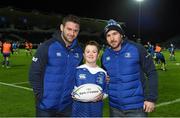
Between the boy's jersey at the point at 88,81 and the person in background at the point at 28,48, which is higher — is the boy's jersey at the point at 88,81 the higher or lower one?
the lower one

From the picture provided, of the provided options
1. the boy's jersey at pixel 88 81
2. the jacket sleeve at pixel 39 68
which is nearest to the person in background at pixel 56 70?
the jacket sleeve at pixel 39 68

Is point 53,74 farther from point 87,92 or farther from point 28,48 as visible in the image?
point 28,48

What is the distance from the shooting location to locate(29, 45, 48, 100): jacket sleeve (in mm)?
4988

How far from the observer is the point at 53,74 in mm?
5020

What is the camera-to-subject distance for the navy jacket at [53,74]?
5.01 m

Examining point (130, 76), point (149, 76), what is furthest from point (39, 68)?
point (149, 76)

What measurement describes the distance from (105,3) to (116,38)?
8938cm

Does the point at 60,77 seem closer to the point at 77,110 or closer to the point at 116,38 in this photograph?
the point at 77,110

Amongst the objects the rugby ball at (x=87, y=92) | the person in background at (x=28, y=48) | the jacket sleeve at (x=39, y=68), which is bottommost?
the rugby ball at (x=87, y=92)

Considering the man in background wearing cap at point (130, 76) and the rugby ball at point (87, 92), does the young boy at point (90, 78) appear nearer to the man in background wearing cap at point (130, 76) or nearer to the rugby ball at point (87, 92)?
the rugby ball at point (87, 92)

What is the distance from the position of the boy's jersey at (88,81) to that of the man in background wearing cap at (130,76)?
17 centimetres

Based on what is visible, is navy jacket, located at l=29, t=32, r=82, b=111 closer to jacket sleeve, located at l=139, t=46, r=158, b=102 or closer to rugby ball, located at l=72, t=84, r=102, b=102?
rugby ball, located at l=72, t=84, r=102, b=102

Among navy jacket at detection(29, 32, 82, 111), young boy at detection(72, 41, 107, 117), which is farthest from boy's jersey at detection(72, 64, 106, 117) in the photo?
navy jacket at detection(29, 32, 82, 111)

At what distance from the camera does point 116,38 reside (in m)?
4.95
